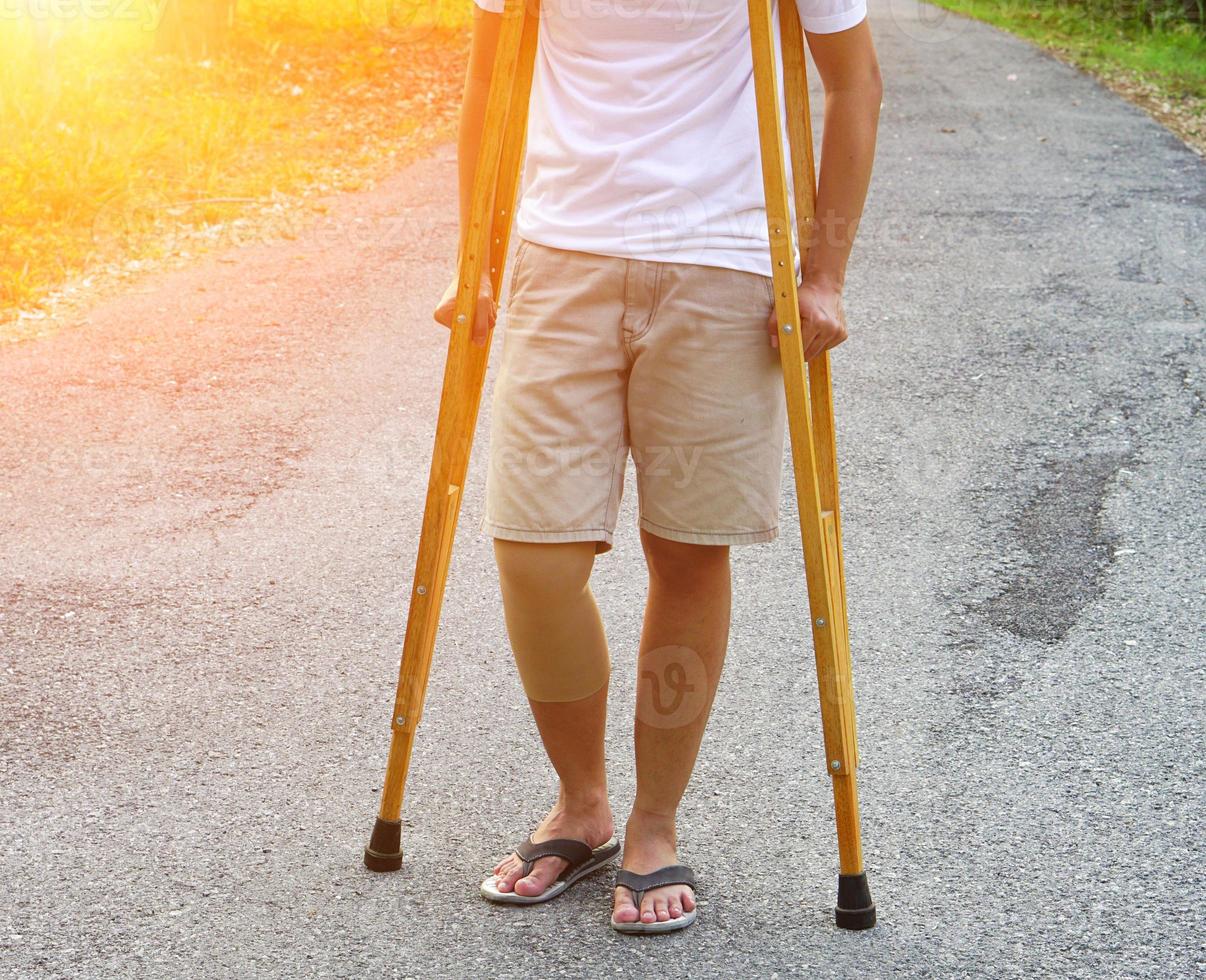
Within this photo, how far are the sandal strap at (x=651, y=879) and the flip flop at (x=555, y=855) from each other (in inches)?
4.6

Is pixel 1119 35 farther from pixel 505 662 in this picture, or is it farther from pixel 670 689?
pixel 670 689

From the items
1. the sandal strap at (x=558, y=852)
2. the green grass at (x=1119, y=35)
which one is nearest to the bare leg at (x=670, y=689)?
the sandal strap at (x=558, y=852)

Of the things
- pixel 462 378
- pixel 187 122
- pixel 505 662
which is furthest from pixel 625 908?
pixel 187 122

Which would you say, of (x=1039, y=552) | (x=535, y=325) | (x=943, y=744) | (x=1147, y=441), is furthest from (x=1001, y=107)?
(x=535, y=325)

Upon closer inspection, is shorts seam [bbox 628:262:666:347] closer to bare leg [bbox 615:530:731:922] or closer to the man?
the man

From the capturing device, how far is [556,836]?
10.1 ft

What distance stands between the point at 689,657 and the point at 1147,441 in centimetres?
335

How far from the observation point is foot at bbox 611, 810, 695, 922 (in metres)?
2.92

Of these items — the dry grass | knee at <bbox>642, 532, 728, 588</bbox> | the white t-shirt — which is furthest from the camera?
the dry grass

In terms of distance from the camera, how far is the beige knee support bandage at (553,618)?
2.79 m

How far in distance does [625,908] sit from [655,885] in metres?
0.08

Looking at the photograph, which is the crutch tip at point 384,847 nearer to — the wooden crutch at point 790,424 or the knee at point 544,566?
the wooden crutch at point 790,424

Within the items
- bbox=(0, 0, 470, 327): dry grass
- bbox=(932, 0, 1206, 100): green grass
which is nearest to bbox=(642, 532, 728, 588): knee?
bbox=(0, 0, 470, 327): dry grass

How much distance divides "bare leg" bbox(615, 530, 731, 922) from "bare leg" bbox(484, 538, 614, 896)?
97 millimetres
